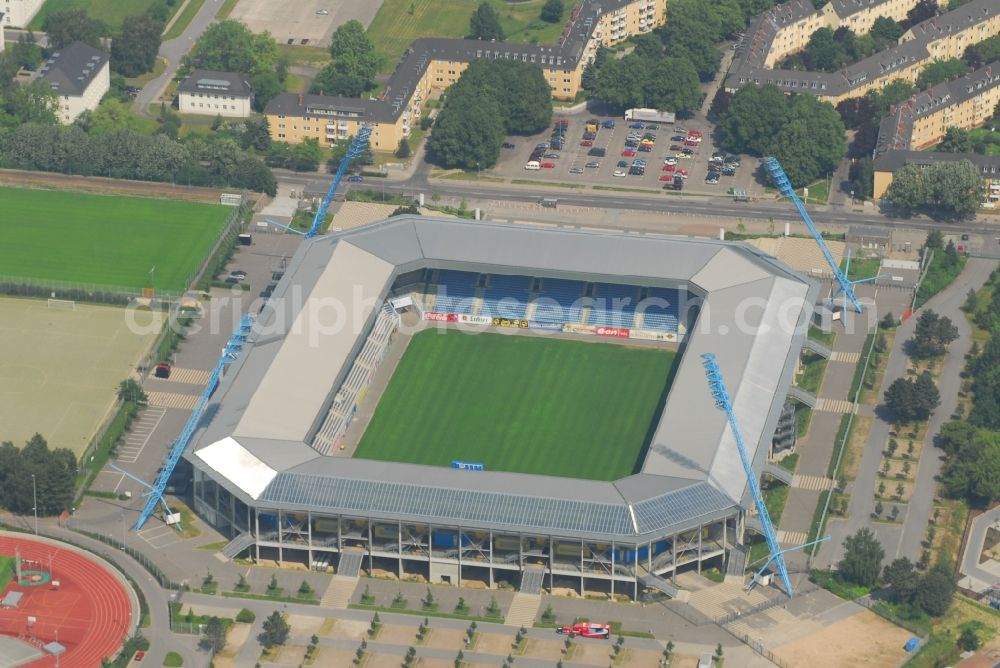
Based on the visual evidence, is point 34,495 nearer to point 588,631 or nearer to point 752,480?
point 588,631

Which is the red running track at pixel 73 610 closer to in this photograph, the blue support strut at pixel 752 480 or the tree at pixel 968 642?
the blue support strut at pixel 752 480

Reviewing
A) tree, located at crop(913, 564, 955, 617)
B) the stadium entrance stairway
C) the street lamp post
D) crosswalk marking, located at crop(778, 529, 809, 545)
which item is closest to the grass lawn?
the street lamp post

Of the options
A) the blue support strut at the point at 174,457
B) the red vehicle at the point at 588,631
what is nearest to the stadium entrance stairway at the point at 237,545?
the blue support strut at the point at 174,457

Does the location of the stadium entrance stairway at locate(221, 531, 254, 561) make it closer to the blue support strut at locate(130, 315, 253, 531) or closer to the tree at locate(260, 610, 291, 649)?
the blue support strut at locate(130, 315, 253, 531)

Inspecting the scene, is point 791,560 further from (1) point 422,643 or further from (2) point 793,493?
(1) point 422,643

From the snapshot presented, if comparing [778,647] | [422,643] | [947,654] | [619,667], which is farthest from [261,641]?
A: [947,654]
